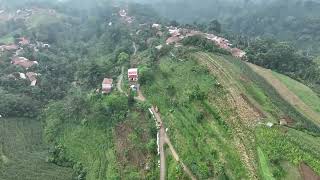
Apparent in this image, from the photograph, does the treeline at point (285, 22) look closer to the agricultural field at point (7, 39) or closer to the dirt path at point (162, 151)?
the agricultural field at point (7, 39)

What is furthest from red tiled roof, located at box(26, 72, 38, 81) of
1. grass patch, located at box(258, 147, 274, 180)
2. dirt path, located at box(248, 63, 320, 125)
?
grass patch, located at box(258, 147, 274, 180)

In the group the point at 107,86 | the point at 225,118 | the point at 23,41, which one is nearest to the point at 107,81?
the point at 107,86

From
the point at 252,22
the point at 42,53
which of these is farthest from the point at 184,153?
the point at 252,22

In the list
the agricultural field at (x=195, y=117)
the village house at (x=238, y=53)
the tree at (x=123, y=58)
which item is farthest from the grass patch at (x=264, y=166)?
the tree at (x=123, y=58)

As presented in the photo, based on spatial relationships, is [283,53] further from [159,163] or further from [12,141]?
[12,141]

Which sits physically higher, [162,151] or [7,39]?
[162,151]

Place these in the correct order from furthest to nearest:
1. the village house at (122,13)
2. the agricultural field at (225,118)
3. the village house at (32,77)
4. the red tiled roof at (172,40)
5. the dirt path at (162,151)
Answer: the village house at (122,13) < the red tiled roof at (172,40) < the village house at (32,77) < the dirt path at (162,151) < the agricultural field at (225,118)

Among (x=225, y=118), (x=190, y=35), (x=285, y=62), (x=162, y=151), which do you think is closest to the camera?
(x=225, y=118)

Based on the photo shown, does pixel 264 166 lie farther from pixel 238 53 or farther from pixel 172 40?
pixel 172 40
